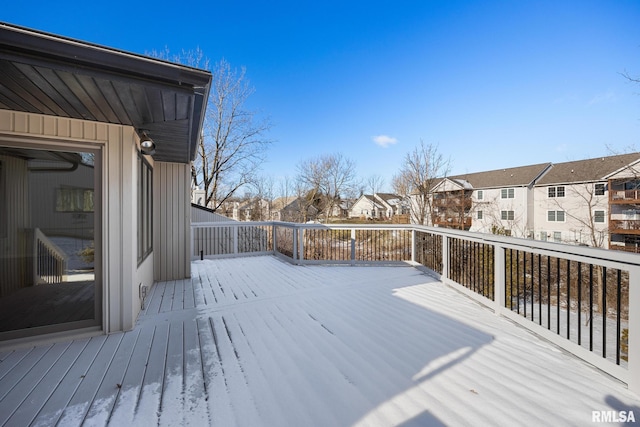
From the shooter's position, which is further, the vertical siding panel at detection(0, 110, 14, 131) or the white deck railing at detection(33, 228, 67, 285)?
the white deck railing at detection(33, 228, 67, 285)

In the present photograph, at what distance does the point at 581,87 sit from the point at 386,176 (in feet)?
51.5

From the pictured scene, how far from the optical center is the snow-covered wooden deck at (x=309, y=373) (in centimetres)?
156

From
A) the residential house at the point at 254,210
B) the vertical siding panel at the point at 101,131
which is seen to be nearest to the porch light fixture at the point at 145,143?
the vertical siding panel at the point at 101,131

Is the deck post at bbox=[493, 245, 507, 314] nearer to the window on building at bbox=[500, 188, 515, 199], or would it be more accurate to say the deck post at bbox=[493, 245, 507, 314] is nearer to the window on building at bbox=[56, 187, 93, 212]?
the window on building at bbox=[56, 187, 93, 212]

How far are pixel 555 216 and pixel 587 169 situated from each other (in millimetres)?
3585

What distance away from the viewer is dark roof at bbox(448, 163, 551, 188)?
2036cm

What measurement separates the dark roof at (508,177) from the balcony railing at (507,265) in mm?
15453

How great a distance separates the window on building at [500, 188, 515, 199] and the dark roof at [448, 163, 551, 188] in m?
0.40

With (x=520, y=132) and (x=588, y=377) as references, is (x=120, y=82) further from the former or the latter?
(x=520, y=132)

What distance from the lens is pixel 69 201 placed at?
264cm

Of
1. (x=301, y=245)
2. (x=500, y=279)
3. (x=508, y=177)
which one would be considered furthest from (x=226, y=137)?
(x=508, y=177)

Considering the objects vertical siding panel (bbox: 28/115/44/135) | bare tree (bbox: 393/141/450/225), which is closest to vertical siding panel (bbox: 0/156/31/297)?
vertical siding panel (bbox: 28/115/44/135)

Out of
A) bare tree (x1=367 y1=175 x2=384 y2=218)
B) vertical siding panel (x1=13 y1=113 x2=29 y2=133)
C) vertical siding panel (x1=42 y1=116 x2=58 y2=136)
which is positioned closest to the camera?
vertical siding panel (x1=13 y1=113 x2=29 y2=133)

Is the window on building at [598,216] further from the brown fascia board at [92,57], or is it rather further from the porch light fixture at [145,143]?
the porch light fixture at [145,143]
